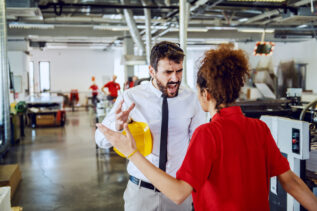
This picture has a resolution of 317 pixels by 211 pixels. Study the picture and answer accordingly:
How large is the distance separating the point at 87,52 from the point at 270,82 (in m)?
10.8

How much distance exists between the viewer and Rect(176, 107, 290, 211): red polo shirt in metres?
0.96

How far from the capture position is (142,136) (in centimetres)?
136

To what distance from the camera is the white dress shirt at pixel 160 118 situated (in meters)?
1.54

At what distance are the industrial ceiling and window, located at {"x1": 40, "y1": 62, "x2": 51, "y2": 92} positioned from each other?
247 inches

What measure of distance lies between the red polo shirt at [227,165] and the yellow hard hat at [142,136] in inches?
16.0

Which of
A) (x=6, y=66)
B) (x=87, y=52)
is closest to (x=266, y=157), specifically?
(x=6, y=66)

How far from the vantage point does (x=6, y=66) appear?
312cm

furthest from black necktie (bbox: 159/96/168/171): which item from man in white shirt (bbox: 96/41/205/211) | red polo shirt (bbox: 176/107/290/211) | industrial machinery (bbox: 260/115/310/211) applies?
industrial machinery (bbox: 260/115/310/211)

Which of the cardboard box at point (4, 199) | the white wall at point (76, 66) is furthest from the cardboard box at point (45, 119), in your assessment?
the cardboard box at point (4, 199)

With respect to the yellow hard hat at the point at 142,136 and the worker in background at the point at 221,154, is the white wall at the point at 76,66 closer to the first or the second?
the yellow hard hat at the point at 142,136

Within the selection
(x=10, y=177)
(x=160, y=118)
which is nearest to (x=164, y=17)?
(x=10, y=177)

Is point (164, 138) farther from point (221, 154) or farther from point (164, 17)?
point (164, 17)

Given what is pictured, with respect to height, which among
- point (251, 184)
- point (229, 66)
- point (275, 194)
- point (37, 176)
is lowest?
point (37, 176)

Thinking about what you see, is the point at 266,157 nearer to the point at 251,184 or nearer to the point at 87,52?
the point at 251,184
